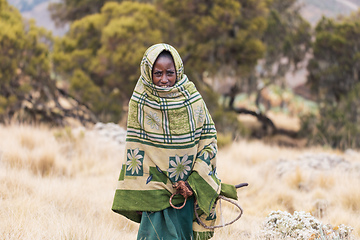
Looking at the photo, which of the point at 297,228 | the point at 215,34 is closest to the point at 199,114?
the point at 297,228

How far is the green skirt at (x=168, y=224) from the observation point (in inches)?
99.5

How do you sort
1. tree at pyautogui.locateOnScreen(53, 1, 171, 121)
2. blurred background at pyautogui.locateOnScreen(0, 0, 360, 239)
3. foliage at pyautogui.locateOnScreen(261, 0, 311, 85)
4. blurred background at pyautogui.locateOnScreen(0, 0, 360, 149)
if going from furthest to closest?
foliage at pyautogui.locateOnScreen(261, 0, 311, 85), tree at pyautogui.locateOnScreen(53, 1, 171, 121), blurred background at pyautogui.locateOnScreen(0, 0, 360, 149), blurred background at pyautogui.locateOnScreen(0, 0, 360, 239)

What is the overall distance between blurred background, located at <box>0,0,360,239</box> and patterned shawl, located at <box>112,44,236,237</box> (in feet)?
3.00

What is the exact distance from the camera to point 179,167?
2.53m

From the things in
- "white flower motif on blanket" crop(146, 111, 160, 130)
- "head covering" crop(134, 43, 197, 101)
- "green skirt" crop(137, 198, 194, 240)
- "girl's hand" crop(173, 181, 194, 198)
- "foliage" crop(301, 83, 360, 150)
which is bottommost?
"foliage" crop(301, 83, 360, 150)

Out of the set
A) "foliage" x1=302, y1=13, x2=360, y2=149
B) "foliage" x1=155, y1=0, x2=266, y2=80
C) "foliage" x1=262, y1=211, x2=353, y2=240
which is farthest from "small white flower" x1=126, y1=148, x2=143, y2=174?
"foliage" x1=302, y1=13, x2=360, y2=149

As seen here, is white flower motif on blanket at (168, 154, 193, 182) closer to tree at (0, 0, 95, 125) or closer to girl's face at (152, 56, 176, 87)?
girl's face at (152, 56, 176, 87)

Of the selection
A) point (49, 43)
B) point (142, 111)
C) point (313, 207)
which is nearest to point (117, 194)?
point (142, 111)

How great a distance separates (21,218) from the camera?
3295 mm

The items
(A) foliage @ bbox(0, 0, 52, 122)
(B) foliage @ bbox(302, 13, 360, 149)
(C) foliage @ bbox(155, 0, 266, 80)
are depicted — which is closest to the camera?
(A) foliage @ bbox(0, 0, 52, 122)

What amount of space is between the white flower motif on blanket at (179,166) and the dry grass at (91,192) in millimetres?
1028

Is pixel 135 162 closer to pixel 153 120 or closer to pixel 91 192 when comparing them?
pixel 153 120

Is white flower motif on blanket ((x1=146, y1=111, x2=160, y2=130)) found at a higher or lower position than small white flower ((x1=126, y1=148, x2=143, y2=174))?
higher

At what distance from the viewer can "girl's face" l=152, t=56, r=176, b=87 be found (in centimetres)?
250
